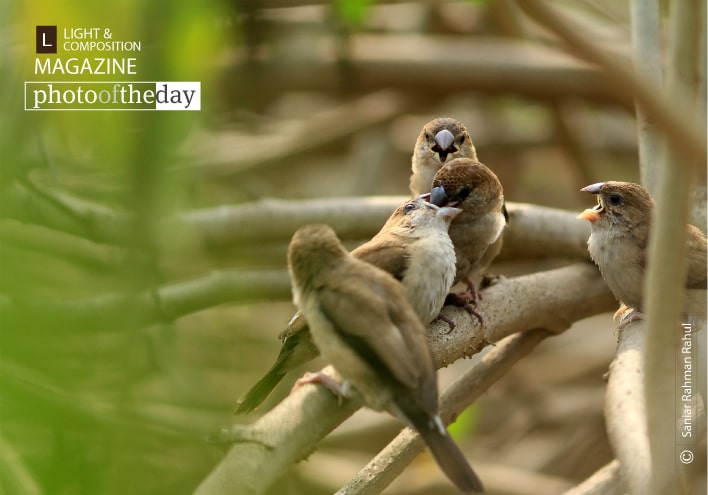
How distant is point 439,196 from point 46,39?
0.98 meters

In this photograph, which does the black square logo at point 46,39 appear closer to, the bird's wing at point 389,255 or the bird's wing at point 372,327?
the bird's wing at point 372,327

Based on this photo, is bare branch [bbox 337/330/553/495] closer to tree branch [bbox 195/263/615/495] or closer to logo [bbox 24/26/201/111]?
tree branch [bbox 195/263/615/495]

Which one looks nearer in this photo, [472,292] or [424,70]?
[472,292]

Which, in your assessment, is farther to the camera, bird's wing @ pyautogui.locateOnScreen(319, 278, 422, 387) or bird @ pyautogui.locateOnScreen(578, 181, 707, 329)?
bird @ pyautogui.locateOnScreen(578, 181, 707, 329)

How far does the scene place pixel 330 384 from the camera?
5.60ft

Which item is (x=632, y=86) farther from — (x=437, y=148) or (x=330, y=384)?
(x=437, y=148)

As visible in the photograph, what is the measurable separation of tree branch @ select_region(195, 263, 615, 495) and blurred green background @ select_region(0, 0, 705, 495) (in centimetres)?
14

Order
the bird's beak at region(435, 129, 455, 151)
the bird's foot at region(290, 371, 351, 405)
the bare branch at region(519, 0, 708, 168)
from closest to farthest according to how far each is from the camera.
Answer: the bare branch at region(519, 0, 708, 168) < the bird's foot at region(290, 371, 351, 405) < the bird's beak at region(435, 129, 455, 151)

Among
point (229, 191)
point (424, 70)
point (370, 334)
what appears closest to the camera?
point (370, 334)

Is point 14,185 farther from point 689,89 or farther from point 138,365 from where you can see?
point 689,89

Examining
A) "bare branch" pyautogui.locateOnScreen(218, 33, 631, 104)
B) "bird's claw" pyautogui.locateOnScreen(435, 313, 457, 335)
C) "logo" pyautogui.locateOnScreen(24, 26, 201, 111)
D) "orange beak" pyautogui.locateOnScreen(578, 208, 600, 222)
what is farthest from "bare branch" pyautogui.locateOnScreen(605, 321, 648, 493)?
"bare branch" pyautogui.locateOnScreen(218, 33, 631, 104)

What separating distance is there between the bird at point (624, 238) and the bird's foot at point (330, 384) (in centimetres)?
71

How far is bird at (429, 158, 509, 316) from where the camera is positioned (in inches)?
83.5

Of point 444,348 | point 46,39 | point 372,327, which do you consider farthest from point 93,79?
point 444,348
